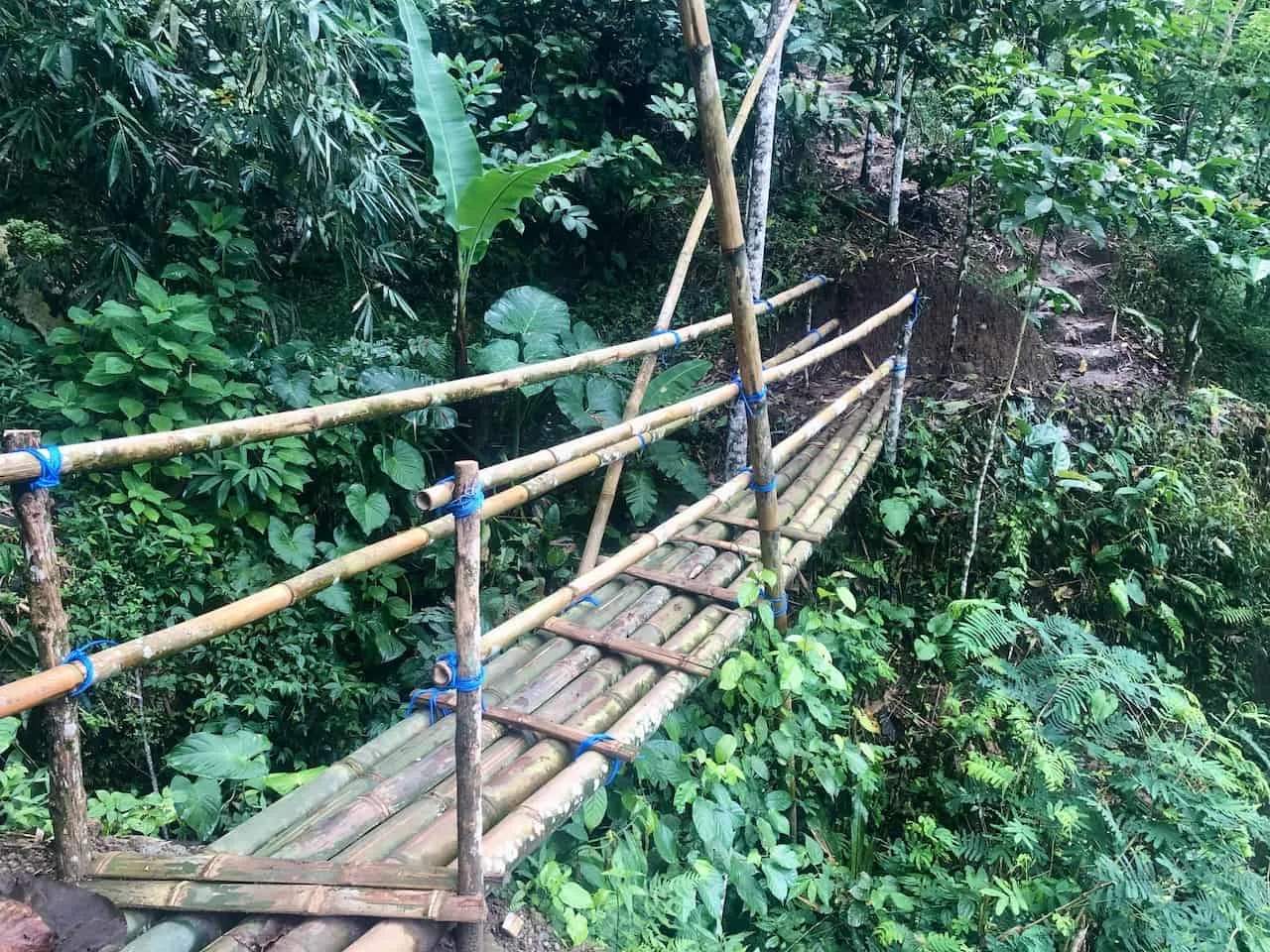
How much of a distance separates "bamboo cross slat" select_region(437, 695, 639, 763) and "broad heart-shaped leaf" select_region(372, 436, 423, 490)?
174 cm

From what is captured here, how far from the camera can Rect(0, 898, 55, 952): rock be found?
1157 mm

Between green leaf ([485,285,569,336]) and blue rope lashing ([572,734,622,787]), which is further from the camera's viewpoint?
green leaf ([485,285,569,336])

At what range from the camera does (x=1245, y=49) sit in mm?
4598

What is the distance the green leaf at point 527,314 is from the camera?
4109mm

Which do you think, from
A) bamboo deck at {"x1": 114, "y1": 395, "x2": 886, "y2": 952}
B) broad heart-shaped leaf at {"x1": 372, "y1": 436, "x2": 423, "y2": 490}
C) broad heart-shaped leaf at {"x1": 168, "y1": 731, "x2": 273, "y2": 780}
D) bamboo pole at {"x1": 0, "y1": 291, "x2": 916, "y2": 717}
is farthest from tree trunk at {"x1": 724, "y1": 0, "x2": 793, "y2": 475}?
broad heart-shaped leaf at {"x1": 168, "y1": 731, "x2": 273, "y2": 780}

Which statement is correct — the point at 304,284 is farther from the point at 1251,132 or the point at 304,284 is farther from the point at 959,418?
the point at 1251,132

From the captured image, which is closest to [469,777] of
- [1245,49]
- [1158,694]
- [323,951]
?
[323,951]

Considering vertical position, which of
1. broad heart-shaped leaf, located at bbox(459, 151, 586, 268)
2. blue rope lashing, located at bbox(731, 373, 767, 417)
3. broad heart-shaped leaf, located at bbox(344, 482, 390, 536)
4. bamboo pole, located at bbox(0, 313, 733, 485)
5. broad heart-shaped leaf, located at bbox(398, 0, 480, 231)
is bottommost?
broad heart-shaped leaf, located at bbox(344, 482, 390, 536)

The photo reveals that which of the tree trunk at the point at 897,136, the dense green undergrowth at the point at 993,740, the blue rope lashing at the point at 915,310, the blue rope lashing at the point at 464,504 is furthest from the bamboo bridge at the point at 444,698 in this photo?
the tree trunk at the point at 897,136

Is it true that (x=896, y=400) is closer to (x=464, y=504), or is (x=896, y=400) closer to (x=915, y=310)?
(x=915, y=310)

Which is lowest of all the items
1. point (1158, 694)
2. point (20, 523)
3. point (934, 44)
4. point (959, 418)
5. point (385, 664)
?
point (385, 664)

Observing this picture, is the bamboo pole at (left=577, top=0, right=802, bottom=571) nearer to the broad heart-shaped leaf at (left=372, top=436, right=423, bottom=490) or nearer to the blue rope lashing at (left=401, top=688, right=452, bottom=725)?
the broad heart-shaped leaf at (left=372, top=436, right=423, bottom=490)

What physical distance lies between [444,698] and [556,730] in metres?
0.34

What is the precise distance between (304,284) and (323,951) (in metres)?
4.49
